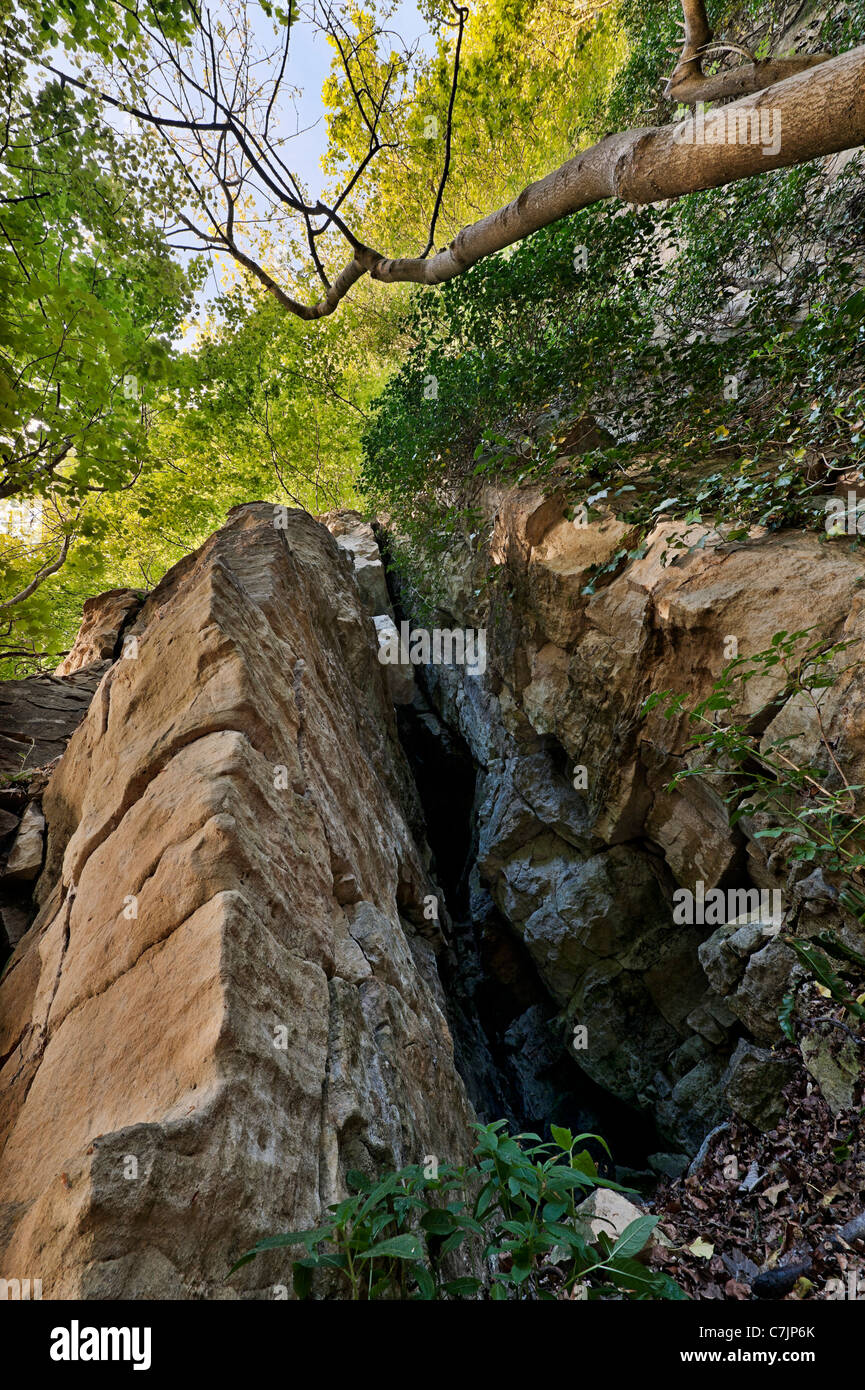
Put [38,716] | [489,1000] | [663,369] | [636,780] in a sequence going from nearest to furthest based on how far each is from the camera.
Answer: [38,716] < [663,369] < [636,780] < [489,1000]

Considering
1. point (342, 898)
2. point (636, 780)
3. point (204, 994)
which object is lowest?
point (204, 994)

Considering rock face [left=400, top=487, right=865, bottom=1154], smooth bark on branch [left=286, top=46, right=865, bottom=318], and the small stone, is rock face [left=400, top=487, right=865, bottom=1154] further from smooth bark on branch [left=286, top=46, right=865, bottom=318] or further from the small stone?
the small stone

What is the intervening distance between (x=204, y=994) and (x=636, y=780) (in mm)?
6511

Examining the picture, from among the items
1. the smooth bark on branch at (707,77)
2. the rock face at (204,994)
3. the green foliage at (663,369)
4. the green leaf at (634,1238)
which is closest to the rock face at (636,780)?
the green foliage at (663,369)

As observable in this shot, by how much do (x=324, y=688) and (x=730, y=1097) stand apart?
6.03 m

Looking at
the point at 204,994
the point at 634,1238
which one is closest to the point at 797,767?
the point at 634,1238

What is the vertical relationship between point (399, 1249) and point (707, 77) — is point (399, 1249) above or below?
below

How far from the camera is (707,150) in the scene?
3305 millimetres

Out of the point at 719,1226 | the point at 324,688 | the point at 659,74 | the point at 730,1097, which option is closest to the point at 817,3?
the point at 659,74

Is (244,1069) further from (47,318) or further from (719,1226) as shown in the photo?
(47,318)

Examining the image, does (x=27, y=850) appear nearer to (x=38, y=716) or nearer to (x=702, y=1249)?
(x=38, y=716)

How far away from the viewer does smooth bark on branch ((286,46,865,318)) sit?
293 cm

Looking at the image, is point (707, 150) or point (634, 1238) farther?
point (707, 150)

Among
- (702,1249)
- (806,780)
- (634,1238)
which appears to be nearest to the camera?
(634,1238)
